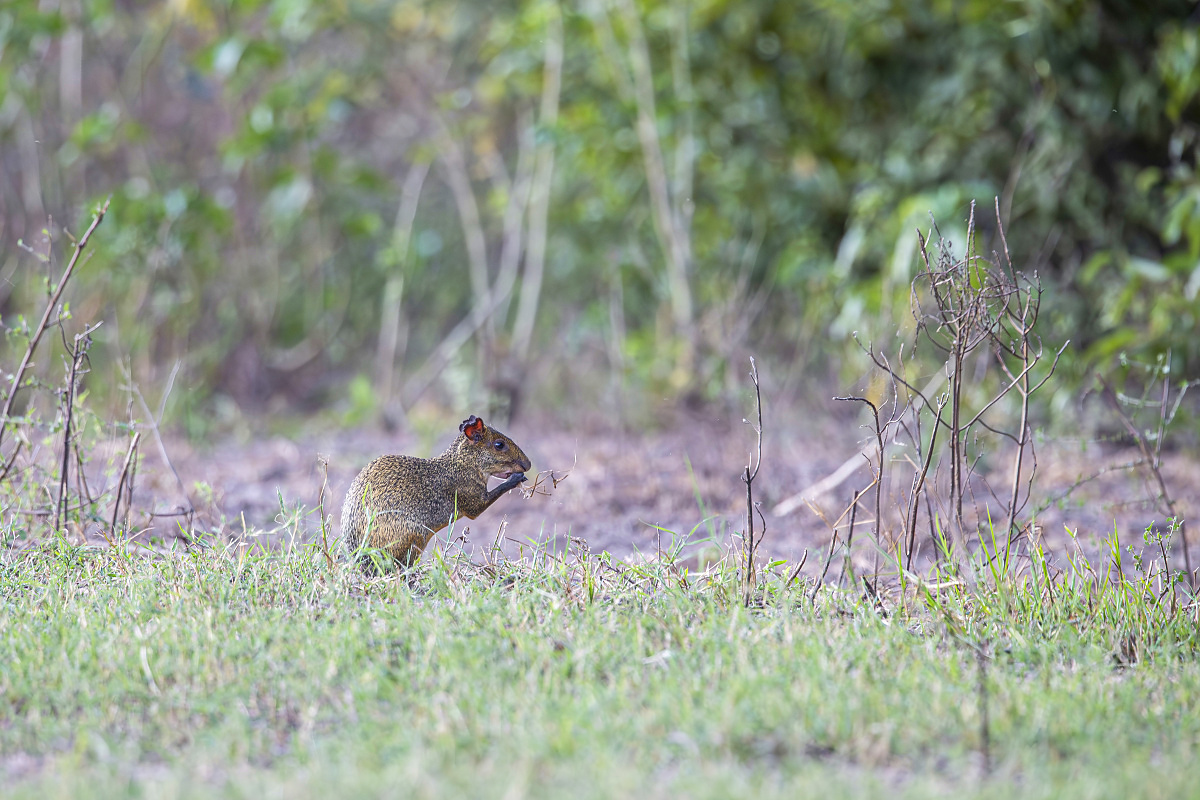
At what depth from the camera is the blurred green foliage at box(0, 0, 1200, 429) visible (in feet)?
22.7

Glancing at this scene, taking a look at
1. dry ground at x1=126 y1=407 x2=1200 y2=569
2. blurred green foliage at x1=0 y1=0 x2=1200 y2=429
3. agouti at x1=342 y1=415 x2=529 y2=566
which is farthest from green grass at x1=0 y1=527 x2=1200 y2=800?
blurred green foliage at x1=0 y1=0 x2=1200 y2=429

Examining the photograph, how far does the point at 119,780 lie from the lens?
2195 millimetres

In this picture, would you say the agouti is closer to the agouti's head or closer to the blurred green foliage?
the agouti's head

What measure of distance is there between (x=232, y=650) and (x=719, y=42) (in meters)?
6.21

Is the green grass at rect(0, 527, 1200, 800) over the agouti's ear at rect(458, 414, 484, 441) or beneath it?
beneath

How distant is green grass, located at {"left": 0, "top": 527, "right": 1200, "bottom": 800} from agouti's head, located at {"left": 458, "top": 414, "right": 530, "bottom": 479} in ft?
0.94

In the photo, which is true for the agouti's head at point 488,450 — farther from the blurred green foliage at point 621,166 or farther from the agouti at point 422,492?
the blurred green foliage at point 621,166

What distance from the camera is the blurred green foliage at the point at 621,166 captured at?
22.7 feet

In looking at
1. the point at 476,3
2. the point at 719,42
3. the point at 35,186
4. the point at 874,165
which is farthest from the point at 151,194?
the point at 874,165

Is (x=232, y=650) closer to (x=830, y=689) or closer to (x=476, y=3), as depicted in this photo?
(x=830, y=689)

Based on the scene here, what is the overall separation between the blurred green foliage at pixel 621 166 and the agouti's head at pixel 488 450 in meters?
3.04

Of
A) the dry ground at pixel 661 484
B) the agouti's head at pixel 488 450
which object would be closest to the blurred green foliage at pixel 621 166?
the dry ground at pixel 661 484

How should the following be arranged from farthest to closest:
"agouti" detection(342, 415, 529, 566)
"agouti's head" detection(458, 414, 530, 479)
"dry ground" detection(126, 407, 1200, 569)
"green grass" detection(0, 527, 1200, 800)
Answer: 1. "dry ground" detection(126, 407, 1200, 569)
2. "agouti's head" detection(458, 414, 530, 479)
3. "agouti" detection(342, 415, 529, 566)
4. "green grass" detection(0, 527, 1200, 800)

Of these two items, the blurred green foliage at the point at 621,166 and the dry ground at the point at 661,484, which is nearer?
the dry ground at the point at 661,484
